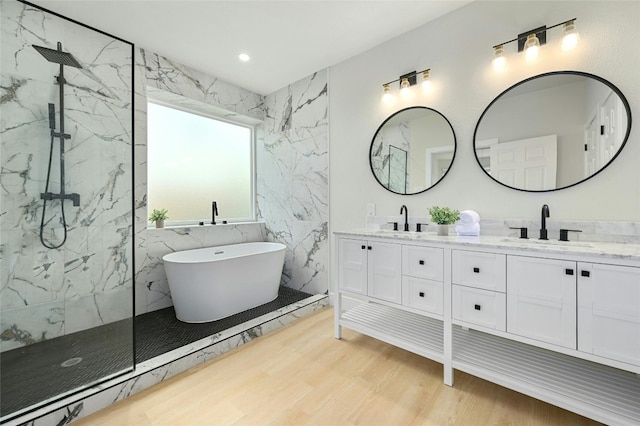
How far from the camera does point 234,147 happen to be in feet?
12.7

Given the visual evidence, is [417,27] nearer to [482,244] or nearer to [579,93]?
[579,93]

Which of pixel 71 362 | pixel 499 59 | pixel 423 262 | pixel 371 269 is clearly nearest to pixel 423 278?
pixel 423 262

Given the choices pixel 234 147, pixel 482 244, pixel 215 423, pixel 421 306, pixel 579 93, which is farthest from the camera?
pixel 234 147

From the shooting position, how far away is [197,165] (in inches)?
137

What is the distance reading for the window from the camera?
10.2ft

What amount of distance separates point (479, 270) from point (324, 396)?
46.7 inches

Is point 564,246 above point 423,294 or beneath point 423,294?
above

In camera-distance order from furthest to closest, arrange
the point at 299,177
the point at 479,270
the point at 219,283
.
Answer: the point at 299,177 → the point at 219,283 → the point at 479,270

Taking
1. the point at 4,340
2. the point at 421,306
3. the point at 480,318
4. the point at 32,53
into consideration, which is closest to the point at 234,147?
the point at 32,53

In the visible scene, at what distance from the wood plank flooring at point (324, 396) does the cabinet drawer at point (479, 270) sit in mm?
662

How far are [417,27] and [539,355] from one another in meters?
A: 2.65

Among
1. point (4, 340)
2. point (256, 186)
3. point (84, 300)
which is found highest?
point (256, 186)

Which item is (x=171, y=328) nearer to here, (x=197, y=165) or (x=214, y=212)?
(x=214, y=212)

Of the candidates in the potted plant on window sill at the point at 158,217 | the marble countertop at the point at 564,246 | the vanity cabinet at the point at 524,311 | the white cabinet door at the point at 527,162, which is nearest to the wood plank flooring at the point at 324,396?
the vanity cabinet at the point at 524,311
